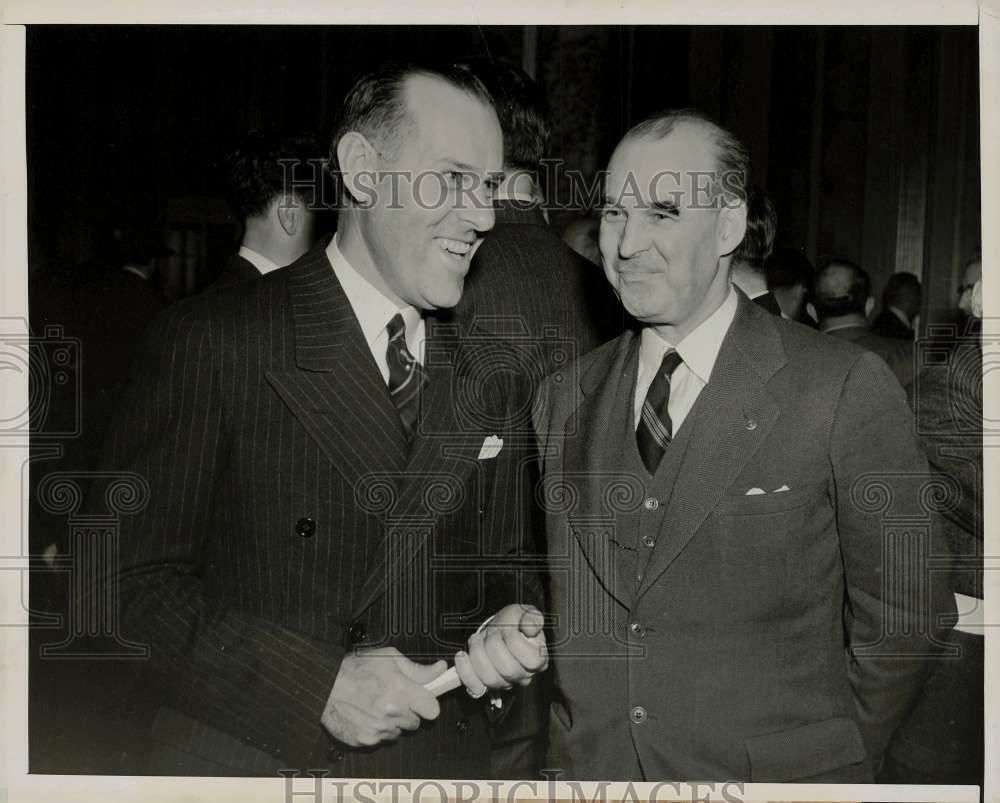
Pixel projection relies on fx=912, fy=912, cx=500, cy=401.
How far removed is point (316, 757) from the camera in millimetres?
1496

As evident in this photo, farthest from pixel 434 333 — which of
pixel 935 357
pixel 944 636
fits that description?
pixel 944 636

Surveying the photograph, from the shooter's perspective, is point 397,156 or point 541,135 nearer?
point 397,156

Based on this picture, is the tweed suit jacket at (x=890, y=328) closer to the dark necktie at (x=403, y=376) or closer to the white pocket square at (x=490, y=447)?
the white pocket square at (x=490, y=447)

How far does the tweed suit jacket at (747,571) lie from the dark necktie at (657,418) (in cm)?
2

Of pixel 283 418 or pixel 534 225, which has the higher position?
pixel 534 225

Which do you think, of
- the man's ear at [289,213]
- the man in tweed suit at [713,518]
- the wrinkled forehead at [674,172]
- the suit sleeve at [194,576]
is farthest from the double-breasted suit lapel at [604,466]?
the man's ear at [289,213]

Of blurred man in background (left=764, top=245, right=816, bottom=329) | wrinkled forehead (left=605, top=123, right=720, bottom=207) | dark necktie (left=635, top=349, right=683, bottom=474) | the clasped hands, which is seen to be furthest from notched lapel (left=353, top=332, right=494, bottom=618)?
blurred man in background (left=764, top=245, right=816, bottom=329)

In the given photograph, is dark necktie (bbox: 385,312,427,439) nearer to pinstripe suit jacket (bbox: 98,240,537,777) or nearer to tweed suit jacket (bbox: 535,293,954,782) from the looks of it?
pinstripe suit jacket (bbox: 98,240,537,777)

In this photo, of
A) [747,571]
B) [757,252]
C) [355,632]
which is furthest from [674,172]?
[355,632]

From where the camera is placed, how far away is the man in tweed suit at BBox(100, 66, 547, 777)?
1.41 meters

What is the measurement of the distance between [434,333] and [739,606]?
2.11 feet

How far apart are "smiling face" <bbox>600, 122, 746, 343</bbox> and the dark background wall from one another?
0.39 feet

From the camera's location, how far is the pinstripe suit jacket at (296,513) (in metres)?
1.41

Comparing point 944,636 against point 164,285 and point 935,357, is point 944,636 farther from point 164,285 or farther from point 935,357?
point 164,285
